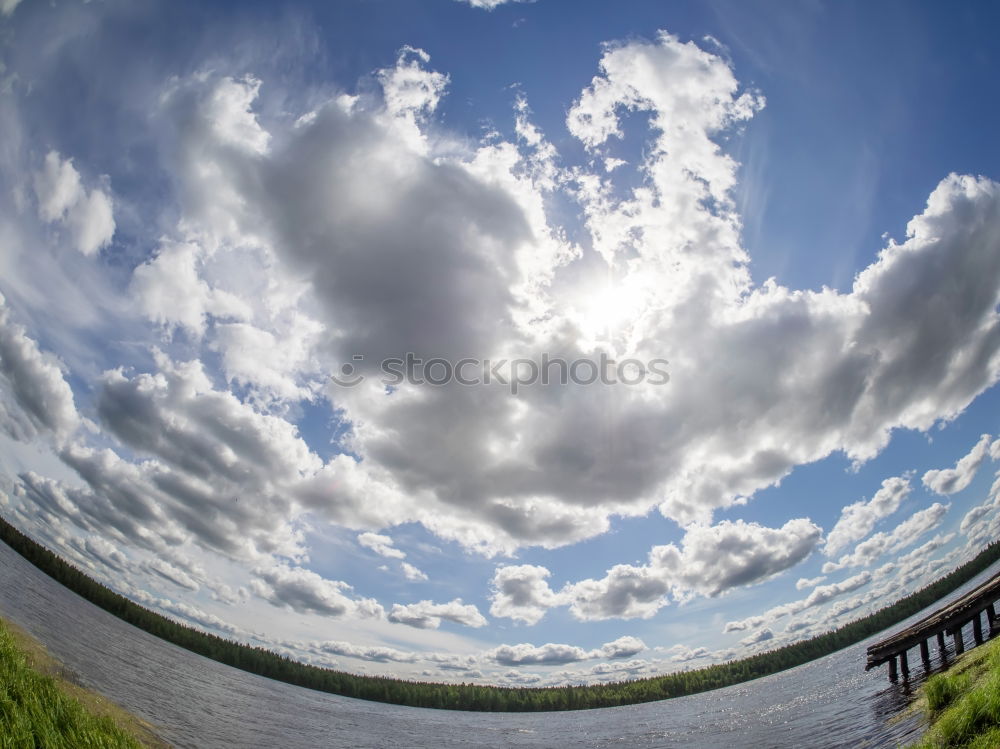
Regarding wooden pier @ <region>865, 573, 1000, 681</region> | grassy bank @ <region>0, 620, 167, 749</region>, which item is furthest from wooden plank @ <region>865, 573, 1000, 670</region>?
grassy bank @ <region>0, 620, 167, 749</region>

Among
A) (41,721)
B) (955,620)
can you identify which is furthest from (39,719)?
(955,620)

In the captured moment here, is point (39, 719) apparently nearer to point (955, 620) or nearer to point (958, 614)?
point (958, 614)

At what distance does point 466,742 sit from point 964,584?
9330 inches

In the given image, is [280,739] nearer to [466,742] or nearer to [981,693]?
[466,742]

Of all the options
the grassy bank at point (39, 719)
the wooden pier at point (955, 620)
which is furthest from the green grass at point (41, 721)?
the wooden pier at point (955, 620)

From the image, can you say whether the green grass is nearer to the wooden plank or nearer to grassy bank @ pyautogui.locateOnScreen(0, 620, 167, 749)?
grassy bank @ pyautogui.locateOnScreen(0, 620, 167, 749)

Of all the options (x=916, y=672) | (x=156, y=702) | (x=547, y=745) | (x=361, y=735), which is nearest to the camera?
(x=916, y=672)

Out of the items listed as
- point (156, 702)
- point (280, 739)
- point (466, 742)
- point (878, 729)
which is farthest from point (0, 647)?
point (466, 742)

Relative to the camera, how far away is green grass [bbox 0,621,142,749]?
45.5 ft

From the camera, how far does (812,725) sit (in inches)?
1679

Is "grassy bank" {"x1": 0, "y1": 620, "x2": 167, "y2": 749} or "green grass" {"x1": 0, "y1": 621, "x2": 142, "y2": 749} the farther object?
"grassy bank" {"x1": 0, "y1": 620, "x2": 167, "y2": 749}

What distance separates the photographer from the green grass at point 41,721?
45.5 ft

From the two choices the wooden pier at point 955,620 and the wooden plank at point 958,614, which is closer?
the wooden plank at point 958,614

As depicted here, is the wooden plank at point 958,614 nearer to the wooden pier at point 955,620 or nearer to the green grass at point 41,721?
the wooden pier at point 955,620
